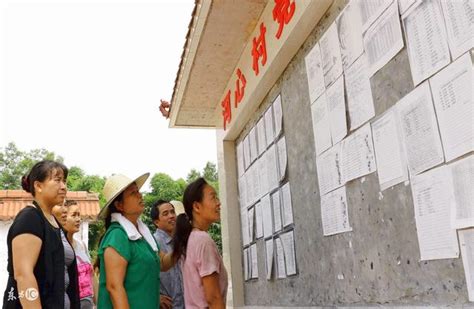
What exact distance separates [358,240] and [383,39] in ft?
3.29

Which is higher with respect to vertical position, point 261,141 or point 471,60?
point 261,141

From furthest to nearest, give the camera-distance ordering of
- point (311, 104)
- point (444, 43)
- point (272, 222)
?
point (272, 222)
point (311, 104)
point (444, 43)

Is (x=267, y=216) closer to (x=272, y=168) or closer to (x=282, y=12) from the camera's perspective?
(x=272, y=168)

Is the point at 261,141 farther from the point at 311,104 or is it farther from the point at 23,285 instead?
the point at 23,285

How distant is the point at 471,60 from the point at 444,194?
49 centimetres

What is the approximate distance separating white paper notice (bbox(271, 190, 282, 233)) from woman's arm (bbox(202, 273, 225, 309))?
1.08 meters

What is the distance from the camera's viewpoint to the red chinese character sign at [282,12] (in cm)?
316

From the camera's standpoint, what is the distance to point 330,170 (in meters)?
2.74

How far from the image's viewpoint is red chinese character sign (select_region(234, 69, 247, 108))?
14.8 feet

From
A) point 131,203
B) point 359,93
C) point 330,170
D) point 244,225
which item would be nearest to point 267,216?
point 244,225

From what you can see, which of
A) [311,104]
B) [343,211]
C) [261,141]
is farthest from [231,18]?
[343,211]

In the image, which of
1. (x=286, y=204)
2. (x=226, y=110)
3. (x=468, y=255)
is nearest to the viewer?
(x=468, y=255)

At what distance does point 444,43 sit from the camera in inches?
68.9

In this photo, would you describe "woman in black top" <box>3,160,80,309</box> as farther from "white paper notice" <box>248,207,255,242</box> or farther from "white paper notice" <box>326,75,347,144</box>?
"white paper notice" <box>248,207,255,242</box>
